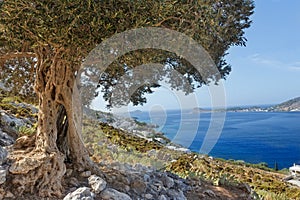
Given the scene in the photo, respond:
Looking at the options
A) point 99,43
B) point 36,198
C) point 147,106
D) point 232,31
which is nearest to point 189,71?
point 232,31

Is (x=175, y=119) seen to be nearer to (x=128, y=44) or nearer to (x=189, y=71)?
(x=189, y=71)

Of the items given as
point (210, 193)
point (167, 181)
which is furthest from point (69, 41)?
point (210, 193)


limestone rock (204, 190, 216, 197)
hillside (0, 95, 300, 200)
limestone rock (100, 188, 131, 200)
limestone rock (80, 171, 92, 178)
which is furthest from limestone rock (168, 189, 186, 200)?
limestone rock (80, 171, 92, 178)

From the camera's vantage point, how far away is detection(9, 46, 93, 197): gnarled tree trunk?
4.23 metres

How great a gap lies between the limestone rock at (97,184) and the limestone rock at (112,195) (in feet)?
0.25

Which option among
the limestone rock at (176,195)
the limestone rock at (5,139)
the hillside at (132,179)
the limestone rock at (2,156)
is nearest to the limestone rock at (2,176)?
the hillside at (132,179)

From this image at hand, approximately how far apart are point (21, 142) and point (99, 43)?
3.05 meters

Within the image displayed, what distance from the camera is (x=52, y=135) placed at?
4.76 m

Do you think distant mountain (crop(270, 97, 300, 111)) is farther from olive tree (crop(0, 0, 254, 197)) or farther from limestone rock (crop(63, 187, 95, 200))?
limestone rock (crop(63, 187, 95, 200))

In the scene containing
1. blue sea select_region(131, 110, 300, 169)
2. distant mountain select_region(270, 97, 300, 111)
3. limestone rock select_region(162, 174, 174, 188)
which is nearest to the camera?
limestone rock select_region(162, 174, 174, 188)

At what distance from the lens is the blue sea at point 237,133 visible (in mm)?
7184

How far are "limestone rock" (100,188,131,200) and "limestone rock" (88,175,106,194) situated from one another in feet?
0.25

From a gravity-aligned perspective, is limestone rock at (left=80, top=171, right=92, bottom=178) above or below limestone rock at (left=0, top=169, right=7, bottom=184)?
below

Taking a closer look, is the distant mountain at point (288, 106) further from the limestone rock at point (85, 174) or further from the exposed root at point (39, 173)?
the exposed root at point (39, 173)
